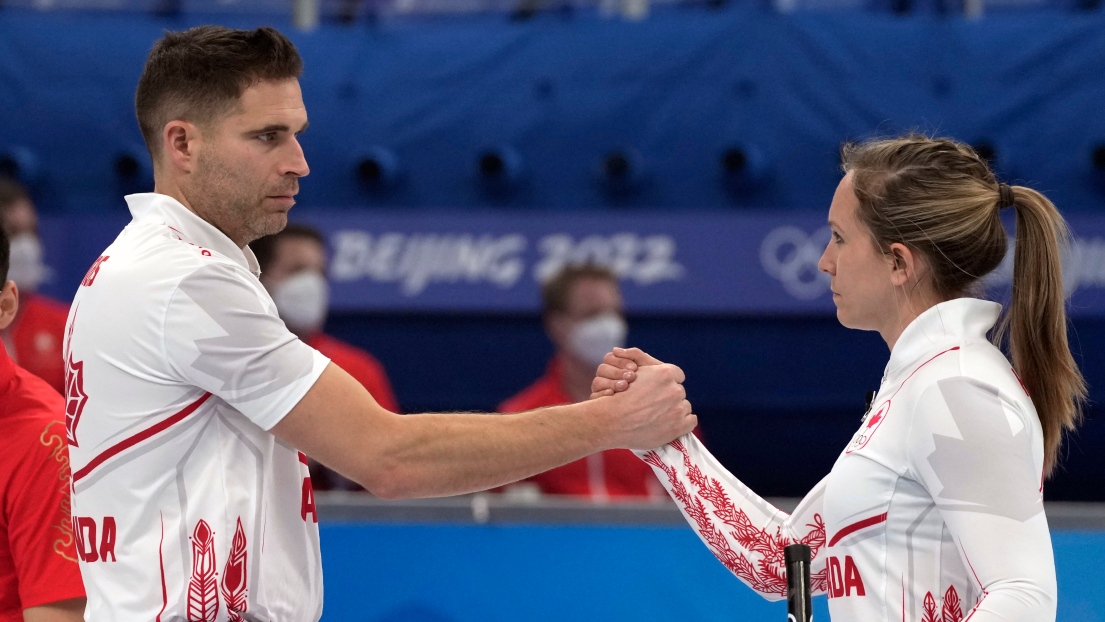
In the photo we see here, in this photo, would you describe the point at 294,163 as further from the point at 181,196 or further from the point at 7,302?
the point at 7,302

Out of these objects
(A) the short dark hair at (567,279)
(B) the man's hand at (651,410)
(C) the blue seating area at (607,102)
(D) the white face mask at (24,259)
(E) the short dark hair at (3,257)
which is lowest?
(B) the man's hand at (651,410)

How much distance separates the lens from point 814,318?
564 centimetres

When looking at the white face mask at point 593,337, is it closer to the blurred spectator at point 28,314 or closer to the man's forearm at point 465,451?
the blurred spectator at point 28,314

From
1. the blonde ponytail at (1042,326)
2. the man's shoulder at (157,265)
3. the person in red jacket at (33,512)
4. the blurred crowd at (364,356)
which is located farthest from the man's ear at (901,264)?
the blurred crowd at (364,356)

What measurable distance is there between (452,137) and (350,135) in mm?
484

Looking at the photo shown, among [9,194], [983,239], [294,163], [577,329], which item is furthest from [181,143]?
[9,194]

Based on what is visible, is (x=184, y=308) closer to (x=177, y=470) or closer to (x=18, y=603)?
(x=177, y=470)

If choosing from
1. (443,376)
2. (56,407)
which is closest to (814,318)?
(443,376)

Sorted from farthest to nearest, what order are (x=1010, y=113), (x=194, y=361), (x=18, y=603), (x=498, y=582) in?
(x=1010, y=113), (x=498, y=582), (x=18, y=603), (x=194, y=361)

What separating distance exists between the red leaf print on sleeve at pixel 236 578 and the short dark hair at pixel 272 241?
9.65 feet

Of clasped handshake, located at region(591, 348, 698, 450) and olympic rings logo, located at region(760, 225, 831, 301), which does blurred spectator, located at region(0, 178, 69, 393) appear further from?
clasped handshake, located at region(591, 348, 698, 450)

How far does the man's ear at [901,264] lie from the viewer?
6.75ft

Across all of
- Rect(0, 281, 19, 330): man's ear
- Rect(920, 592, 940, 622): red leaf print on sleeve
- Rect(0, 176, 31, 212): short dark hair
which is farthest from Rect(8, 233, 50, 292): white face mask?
Rect(920, 592, 940, 622): red leaf print on sleeve

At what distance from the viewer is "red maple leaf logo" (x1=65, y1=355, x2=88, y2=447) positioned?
203cm
